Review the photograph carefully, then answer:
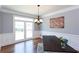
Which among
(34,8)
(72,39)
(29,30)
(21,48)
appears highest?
(34,8)

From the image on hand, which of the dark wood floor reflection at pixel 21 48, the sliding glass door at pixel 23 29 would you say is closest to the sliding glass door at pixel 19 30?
the sliding glass door at pixel 23 29

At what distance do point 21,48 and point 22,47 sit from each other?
0.8 inches

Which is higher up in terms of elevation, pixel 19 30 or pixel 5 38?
pixel 19 30

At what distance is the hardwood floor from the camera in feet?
4.30

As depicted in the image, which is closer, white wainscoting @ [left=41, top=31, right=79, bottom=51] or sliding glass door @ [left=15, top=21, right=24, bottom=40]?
white wainscoting @ [left=41, top=31, right=79, bottom=51]

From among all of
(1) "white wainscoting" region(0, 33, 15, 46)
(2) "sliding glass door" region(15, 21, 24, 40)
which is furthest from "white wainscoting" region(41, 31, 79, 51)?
(1) "white wainscoting" region(0, 33, 15, 46)

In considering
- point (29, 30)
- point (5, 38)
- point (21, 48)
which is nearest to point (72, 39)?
point (29, 30)

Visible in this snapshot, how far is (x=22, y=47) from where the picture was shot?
53.5 inches

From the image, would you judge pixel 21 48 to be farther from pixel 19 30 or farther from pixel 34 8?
pixel 34 8

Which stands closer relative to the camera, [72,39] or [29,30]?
[72,39]

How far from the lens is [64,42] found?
137cm

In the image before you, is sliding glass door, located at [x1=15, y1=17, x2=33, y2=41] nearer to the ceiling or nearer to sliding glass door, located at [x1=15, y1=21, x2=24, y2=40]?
sliding glass door, located at [x1=15, y1=21, x2=24, y2=40]
